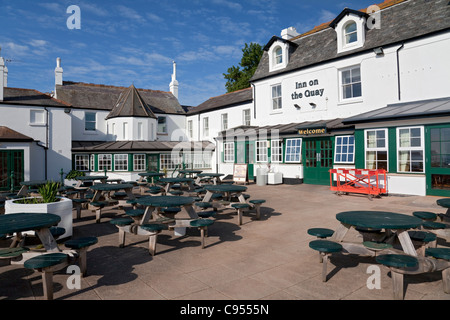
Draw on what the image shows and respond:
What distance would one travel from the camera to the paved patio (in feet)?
13.5

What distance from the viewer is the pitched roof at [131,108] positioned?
78.5ft

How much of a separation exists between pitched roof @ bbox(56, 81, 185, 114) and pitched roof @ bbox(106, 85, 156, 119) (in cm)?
128

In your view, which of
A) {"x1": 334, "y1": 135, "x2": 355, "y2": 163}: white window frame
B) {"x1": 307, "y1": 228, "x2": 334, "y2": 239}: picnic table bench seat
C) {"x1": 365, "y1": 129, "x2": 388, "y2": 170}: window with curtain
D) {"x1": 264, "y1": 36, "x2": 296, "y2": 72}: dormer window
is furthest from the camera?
{"x1": 264, "y1": 36, "x2": 296, "y2": 72}: dormer window

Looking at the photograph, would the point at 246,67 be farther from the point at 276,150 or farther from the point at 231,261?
the point at 231,261

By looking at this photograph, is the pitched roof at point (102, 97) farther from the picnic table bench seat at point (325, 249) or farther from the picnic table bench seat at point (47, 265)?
the picnic table bench seat at point (325, 249)

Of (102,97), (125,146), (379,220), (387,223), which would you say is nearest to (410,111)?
(379,220)

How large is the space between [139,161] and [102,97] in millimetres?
8649

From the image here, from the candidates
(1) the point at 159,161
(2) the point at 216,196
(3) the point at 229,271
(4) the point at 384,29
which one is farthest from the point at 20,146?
(4) the point at 384,29

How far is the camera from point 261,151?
19844 millimetres

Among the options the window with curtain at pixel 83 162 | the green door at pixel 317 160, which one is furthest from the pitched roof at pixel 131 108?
the green door at pixel 317 160

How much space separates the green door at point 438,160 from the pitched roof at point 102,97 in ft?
73.4

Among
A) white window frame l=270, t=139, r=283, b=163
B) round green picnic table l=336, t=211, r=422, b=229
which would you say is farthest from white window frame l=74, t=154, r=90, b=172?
round green picnic table l=336, t=211, r=422, b=229

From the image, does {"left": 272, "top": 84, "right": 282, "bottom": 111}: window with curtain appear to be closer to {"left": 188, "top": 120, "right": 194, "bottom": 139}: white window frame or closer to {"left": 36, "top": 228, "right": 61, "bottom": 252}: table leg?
{"left": 188, "top": 120, "right": 194, "bottom": 139}: white window frame
